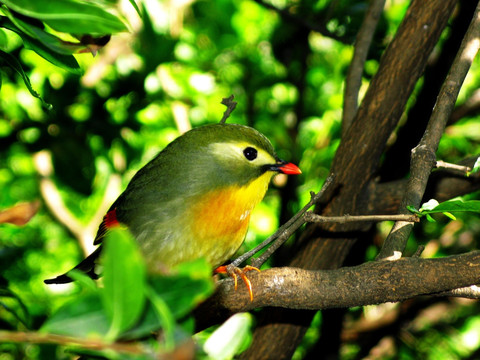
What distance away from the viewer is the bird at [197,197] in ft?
8.31

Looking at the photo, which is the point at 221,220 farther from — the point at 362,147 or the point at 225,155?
the point at 362,147

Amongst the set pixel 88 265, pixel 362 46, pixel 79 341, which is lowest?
pixel 88 265

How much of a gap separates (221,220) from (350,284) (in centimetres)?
73

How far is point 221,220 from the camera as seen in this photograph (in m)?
2.57

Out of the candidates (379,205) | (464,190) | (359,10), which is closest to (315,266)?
(379,205)

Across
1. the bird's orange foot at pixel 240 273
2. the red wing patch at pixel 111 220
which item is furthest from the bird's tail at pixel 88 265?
the bird's orange foot at pixel 240 273

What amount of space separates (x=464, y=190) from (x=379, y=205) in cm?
49

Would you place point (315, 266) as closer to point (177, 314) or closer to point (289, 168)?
point (289, 168)

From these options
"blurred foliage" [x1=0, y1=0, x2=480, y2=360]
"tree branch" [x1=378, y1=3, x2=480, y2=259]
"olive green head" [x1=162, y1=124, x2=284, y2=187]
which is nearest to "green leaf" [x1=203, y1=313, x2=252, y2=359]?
"tree branch" [x1=378, y1=3, x2=480, y2=259]

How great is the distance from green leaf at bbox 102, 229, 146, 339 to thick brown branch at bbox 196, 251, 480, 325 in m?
1.27

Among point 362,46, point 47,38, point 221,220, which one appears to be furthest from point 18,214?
point 362,46

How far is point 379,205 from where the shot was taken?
135 inches

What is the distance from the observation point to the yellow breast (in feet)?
8.35

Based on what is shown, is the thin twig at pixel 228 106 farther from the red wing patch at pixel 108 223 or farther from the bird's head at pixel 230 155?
the red wing patch at pixel 108 223
